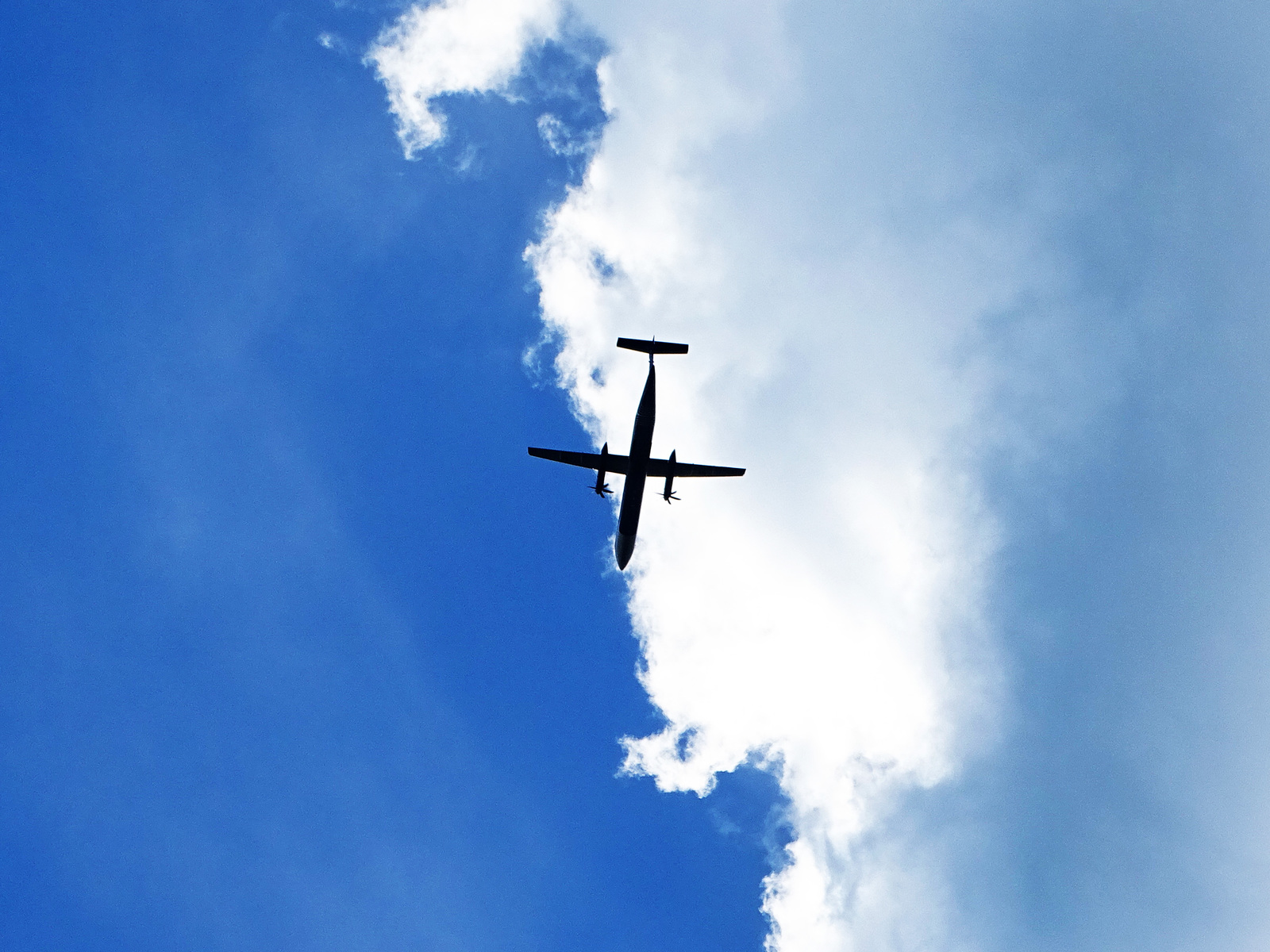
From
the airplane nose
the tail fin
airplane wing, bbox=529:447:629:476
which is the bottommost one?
the airplane nose

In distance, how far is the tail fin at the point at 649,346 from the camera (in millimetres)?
67125

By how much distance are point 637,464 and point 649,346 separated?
34.8ft

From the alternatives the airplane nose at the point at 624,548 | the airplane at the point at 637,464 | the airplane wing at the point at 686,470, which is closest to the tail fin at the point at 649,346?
the airplane at the point at 637,464

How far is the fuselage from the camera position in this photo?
63.5m

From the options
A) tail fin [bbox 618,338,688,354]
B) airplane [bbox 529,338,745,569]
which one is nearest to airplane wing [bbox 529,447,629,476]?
airplane [bbox 529,338,745,569]

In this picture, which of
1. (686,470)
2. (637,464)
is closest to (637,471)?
(637,464)

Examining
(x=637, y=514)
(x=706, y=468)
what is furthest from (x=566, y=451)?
(x=706, y=468)

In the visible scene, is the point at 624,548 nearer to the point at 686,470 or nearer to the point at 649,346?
the point at 686,470

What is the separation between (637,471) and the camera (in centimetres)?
6531

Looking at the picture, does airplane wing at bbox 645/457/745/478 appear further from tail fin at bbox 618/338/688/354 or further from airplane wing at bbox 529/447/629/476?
tail fin at bbox 618/338/688/354

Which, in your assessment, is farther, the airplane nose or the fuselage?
the airplane nose

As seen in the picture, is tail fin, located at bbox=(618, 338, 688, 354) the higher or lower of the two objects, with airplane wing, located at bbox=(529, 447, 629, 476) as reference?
higher

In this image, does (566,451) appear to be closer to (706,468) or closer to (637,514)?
(637,514)

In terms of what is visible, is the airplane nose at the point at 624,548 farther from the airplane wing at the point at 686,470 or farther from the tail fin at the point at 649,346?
the tail fin at the point at 649,346
